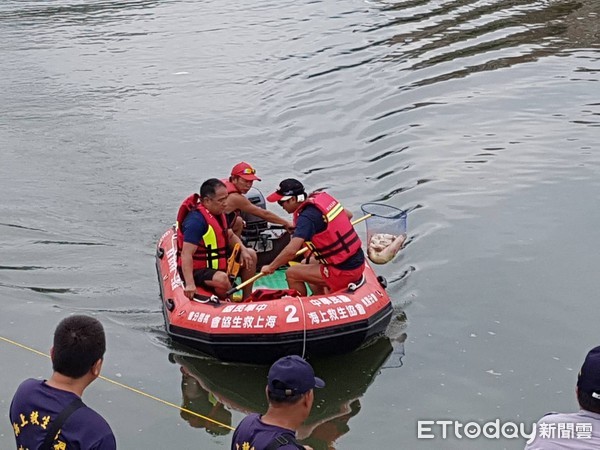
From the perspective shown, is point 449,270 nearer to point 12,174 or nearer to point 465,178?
point 465,178

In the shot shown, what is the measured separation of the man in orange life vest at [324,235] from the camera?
7078 mm

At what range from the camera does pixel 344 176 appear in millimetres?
12141

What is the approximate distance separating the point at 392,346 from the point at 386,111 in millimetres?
7637

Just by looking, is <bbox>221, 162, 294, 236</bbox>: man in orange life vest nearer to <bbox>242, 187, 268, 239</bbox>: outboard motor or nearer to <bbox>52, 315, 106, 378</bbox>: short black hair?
<bbox>242, 187, 268, 239</bbox>: outboard motor

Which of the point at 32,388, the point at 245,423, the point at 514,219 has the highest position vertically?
the point at 32,388

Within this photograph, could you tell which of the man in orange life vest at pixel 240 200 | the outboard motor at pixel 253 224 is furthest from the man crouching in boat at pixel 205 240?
the outboard motor at pixel 253 224

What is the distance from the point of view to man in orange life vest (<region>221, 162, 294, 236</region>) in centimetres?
803

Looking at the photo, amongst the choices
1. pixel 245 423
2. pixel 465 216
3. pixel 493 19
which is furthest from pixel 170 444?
pixel 493 19

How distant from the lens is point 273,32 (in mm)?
21078

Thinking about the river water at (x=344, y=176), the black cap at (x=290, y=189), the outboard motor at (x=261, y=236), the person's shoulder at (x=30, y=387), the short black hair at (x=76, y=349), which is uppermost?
the short black hair at (x=76, y=349)

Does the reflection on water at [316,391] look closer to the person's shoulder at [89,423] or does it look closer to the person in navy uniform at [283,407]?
the person in navy uniform at [283,407]

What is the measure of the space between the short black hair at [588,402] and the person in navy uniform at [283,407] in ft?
3.27

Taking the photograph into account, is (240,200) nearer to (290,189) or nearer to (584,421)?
(290,189)

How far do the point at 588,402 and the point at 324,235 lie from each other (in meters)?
4.21
